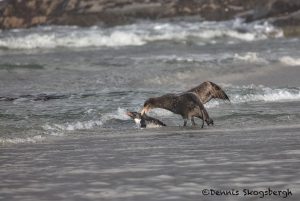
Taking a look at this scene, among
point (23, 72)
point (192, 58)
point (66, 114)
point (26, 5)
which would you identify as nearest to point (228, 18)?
point (26, 5)

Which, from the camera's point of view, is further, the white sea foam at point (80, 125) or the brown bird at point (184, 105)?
the brown bird at point (184, 105)

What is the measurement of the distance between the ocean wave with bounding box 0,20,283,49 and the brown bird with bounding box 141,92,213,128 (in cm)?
1638

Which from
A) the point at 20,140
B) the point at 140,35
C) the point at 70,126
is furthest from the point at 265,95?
the point at 140,35

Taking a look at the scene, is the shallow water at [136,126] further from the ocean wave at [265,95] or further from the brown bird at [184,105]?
the brown bird at [184,105]

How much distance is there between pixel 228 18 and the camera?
32656mm

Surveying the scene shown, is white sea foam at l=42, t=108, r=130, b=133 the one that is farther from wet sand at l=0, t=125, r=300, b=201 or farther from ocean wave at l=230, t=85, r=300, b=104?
ocean wave at l=230, t=85, r=300, b=104

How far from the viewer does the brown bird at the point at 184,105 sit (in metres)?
8.82

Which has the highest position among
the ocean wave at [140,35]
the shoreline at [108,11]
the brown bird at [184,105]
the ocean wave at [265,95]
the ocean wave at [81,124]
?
the shoreline at [108,11]

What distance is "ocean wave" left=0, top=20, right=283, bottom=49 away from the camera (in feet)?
86.6

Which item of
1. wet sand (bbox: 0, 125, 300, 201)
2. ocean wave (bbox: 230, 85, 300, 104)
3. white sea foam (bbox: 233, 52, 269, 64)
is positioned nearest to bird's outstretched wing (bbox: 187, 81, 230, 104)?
ocean wave (bbox: 230, 85, 300, 104)

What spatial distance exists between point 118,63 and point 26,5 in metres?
16.7

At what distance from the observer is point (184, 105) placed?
8.91 metres

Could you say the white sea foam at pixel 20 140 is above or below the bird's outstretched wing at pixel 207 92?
below

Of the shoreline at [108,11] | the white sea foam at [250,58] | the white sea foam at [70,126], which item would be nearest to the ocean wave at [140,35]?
the shoreline at [108,11]
